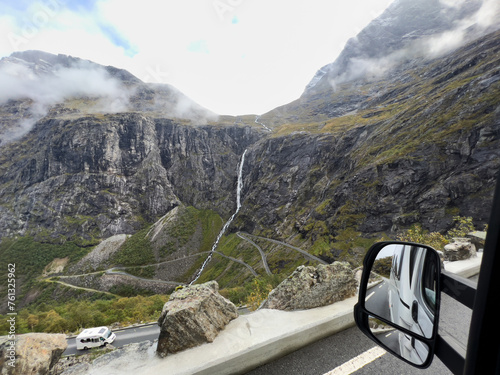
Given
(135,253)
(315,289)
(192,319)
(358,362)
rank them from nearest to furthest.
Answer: (358,362) < (192,319) < (315,289) < (135,253)

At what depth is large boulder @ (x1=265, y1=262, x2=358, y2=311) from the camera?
5.52 metres

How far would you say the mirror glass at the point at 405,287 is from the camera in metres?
1.92

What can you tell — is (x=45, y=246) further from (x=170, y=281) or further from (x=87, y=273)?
(x=170, y=281)

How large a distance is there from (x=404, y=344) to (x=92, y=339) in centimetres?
2134

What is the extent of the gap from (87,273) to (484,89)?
144023 mm

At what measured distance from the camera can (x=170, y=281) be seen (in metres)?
82.1

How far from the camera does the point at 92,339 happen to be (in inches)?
635

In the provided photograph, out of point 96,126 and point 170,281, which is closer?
point 170,281

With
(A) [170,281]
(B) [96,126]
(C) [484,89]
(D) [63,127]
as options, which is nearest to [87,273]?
(A) [170,281]

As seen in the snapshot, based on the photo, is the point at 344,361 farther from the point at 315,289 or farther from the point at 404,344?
the point at 315,289

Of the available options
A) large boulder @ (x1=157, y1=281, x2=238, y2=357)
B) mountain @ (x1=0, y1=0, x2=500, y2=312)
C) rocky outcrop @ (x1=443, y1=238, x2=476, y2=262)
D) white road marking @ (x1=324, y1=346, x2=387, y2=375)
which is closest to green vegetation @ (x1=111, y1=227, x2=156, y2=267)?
mountain @ (x1=0, y1=0, x2=500, y2=312)

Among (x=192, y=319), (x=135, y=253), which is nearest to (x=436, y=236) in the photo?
(x=192, y=319)

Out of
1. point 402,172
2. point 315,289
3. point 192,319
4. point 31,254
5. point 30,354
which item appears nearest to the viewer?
point 30,354

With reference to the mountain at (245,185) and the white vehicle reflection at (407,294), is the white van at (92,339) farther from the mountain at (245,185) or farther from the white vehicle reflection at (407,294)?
the mountain at (245,185)
